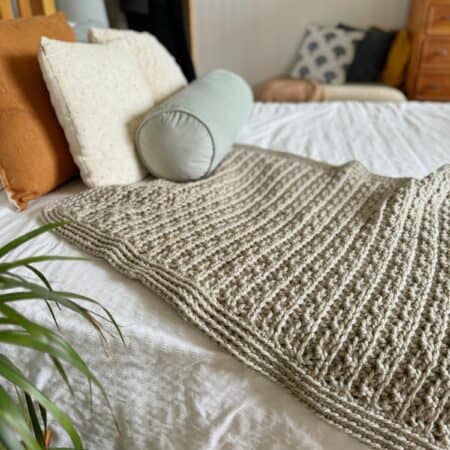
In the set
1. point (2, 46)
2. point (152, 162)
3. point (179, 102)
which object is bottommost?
point (152, 162)

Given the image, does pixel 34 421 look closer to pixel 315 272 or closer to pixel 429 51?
pixel 315 272

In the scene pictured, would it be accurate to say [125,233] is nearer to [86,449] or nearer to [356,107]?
[86,449]

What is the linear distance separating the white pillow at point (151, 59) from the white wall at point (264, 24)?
61.0 inches

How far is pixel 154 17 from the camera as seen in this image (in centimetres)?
222

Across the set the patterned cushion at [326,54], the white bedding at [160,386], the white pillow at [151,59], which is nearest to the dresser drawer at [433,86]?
the patterned cushion at [326,54]

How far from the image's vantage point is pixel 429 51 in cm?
246

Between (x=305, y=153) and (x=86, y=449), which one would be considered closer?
(x=86, y=449)

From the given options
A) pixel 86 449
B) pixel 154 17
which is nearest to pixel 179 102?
pixel 86 449

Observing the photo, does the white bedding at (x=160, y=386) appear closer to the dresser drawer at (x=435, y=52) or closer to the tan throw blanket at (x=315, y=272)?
the tan throw blanket at (x=315, y=272)

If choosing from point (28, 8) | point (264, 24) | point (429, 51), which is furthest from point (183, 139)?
point (264, 24)

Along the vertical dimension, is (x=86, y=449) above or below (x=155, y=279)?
below

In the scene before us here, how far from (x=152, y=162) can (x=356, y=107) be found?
3.25ft

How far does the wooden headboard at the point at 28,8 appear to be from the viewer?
1.42 m

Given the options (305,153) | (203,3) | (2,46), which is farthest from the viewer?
(203,3)
